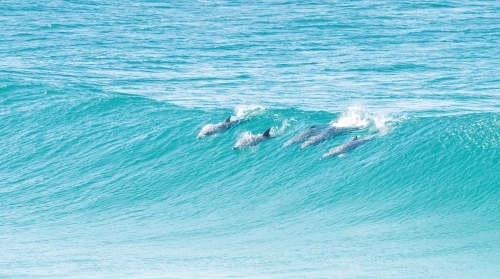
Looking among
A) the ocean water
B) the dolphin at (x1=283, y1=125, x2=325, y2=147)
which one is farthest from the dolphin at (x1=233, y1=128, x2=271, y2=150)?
the dolphin at (x1=283, y1=125, x2=325, y2=147)

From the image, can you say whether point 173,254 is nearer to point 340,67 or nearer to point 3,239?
point 3,239

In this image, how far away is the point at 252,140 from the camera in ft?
119

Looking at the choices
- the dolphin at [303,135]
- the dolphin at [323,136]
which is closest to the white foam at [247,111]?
the dolphin at [303,135]

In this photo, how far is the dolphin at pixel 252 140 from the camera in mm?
36062

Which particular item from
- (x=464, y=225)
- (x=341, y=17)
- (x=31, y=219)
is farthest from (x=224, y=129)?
(x=341, y=17)

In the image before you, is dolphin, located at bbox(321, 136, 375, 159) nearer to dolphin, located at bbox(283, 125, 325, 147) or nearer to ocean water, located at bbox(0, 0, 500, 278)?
ocean water, located at bbox(0, 0, 500, 278)

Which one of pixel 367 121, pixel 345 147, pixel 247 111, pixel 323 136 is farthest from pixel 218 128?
pixel 367 121

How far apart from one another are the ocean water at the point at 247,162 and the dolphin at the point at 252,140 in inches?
16.7

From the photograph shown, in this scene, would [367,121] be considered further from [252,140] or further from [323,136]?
[252,140]

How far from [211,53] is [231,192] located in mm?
21726

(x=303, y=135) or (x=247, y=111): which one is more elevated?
(x=247, y=111)

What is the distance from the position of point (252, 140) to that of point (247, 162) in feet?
3.60

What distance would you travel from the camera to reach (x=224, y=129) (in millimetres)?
37031

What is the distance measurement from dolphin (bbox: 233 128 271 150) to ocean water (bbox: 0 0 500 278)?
424 mm
